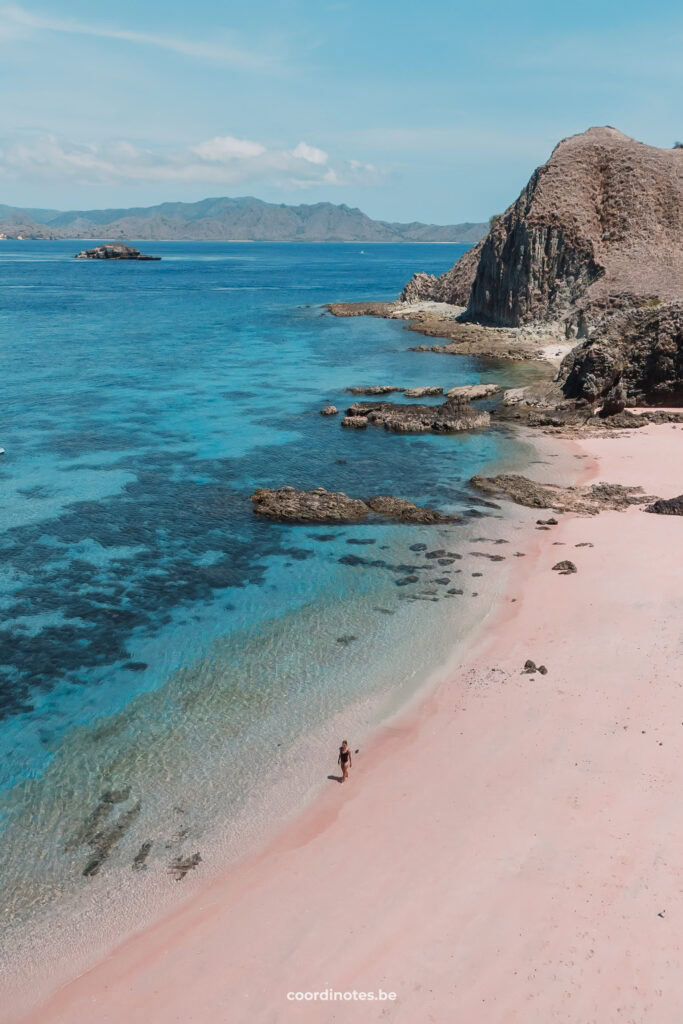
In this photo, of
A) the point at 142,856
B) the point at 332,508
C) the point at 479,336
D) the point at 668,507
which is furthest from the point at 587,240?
the point at 142,856

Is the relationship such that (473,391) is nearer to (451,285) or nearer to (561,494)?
(561,494)

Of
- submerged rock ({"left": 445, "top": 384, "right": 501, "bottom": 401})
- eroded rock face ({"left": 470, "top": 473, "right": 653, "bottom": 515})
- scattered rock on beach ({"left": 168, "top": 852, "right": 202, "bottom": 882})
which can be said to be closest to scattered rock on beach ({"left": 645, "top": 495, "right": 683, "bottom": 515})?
eroded rock face ({"left": 470, "top": 473, "right": 653, "bottom": 515})

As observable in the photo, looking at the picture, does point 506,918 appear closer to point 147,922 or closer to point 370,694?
point 147,922

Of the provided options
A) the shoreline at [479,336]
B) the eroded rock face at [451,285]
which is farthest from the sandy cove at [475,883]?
the eroded rock face at [451,285]

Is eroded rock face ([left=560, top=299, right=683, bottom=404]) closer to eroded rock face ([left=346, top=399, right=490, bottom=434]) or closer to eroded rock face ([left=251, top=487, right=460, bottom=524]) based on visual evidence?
eroded rock face ([left=346, top=399, right=490, bottom=434])

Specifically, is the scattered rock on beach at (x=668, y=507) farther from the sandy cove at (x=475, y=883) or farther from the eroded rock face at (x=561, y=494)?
the sandy cove at (x=475, y=883)

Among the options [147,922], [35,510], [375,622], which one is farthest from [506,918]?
[35,510]
